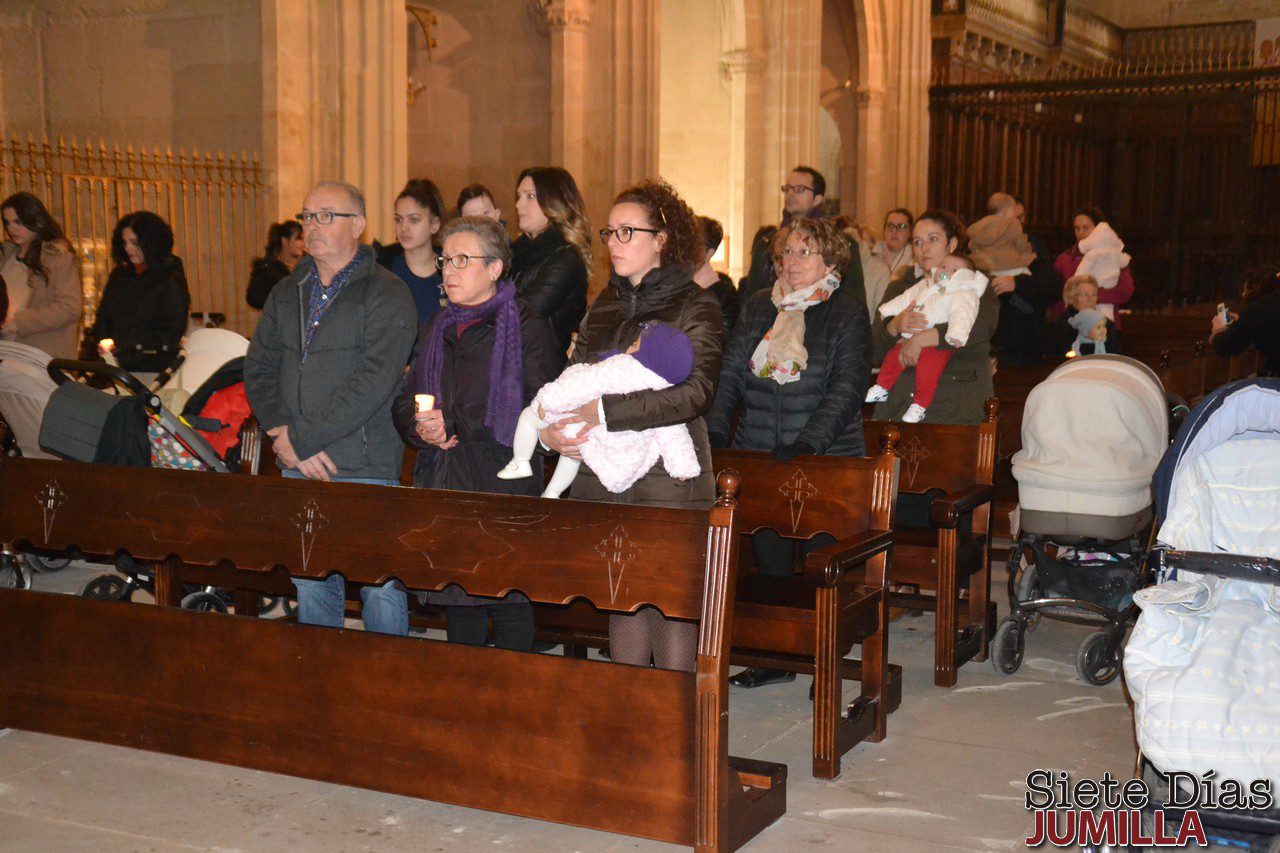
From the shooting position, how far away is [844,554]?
156 inches

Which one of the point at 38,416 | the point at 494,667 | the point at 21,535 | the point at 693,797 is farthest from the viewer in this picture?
the point at 38,416

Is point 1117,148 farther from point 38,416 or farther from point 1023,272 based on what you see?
point 38,416

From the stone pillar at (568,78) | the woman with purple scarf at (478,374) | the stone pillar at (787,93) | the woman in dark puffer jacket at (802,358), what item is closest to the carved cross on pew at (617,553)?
the woman with purple scarf at (478,374)

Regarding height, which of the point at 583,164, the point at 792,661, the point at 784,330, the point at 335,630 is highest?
the point at 583,164

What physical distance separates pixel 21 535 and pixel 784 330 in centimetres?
271

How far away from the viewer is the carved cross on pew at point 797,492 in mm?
4492

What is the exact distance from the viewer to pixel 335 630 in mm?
3625

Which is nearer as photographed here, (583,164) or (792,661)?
(792,661)

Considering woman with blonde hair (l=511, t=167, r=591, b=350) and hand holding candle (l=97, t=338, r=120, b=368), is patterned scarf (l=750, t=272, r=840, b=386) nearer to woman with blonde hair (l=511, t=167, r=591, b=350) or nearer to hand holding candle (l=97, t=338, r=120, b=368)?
woman with blonde hair (l=511, t=167, r=591, b=350)

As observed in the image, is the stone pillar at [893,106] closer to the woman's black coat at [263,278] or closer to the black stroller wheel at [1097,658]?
the woman's black coat at [263,278]

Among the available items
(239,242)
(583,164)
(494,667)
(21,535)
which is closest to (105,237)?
(239,242)

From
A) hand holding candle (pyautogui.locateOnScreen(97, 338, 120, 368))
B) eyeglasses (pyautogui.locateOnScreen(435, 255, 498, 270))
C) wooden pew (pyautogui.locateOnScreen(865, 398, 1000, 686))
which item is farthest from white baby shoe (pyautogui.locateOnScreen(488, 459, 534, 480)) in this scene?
hand holding candle (pyautogui.locateOnScreen(97, 338, 120, 368))

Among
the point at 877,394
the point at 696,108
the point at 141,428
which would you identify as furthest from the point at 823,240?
the point at 696,108

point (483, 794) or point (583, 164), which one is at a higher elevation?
point (583, 164)
